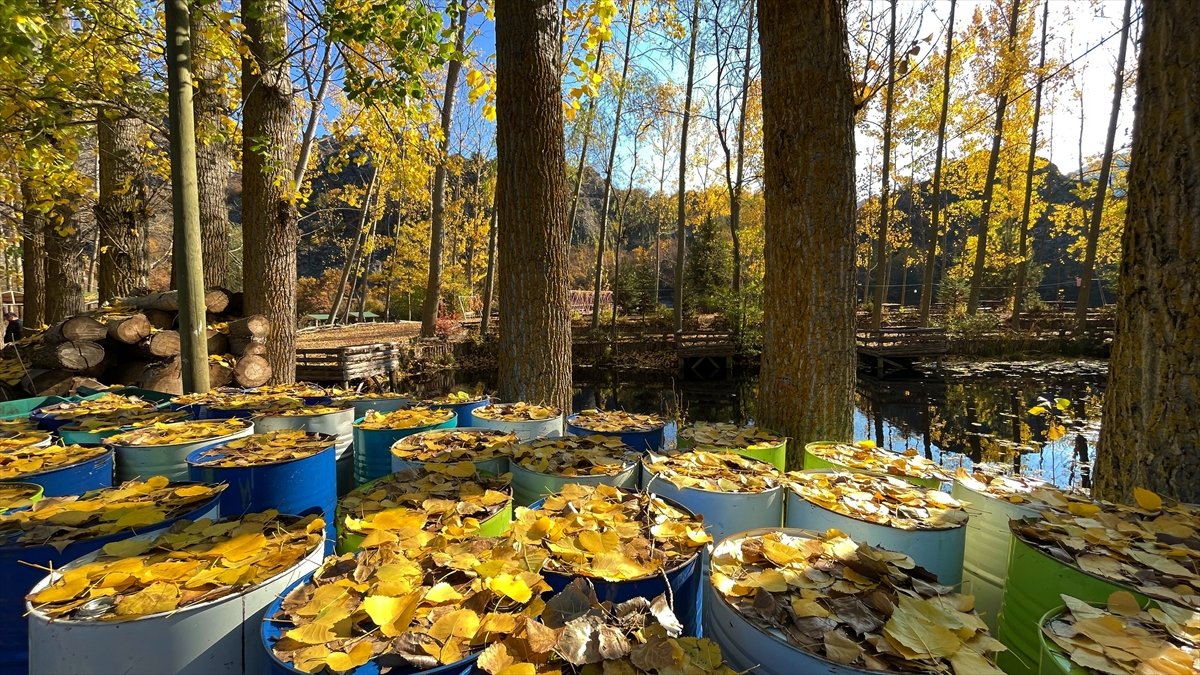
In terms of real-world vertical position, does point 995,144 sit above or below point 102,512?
above

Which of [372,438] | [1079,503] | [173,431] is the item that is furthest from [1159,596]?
[173,431]

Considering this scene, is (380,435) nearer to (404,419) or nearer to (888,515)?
A: (404,419)

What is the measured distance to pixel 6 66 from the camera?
13.2ft

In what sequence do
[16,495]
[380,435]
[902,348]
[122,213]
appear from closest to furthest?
[16,495] < [380,435] < [122,213] < [902,348]

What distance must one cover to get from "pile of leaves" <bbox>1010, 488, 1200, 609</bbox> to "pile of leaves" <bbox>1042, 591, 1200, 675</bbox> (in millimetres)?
90

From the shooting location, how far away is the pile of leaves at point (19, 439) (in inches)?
79.3

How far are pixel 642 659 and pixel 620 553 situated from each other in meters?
0.32

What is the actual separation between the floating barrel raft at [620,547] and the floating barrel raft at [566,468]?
0.83 feet

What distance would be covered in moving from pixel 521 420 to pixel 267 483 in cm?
111

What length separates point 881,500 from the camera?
1.54 metres

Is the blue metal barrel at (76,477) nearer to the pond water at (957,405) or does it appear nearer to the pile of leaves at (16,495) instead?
the pile of leaves at (16,495)

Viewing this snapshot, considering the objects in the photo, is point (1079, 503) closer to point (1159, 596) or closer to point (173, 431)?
point (1159, 596)

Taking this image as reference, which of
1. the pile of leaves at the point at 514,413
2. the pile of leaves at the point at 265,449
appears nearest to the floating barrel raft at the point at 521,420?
the pile of leaves at the point at 514,413

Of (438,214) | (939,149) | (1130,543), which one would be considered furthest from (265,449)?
(939,149)
